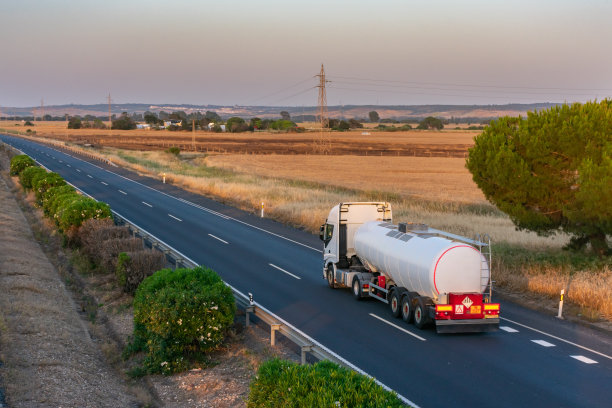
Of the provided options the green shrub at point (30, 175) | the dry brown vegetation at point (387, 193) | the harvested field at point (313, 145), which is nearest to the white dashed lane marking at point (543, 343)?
the dry brown vegetation at point (387, 193)

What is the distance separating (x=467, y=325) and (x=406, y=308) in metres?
1.66

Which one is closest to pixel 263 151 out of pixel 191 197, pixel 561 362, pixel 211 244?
pixel 191 197

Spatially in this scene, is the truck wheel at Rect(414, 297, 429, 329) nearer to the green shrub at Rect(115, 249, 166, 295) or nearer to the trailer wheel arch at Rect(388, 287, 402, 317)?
the trailer wheel arch at Rect(388, 287, 402, 317)

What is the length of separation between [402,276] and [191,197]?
31980 mm

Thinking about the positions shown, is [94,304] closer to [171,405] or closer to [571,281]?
[171,405]

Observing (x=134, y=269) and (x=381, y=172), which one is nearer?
(x=134, y=269)

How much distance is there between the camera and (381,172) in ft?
222

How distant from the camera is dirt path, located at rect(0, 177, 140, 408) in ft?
35.5

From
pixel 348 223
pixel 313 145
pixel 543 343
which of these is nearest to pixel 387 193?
pixel 348 223

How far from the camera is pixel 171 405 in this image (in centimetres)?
1086

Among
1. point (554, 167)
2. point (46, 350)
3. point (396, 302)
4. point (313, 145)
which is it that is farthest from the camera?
point (313, 145)

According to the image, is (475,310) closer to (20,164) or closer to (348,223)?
(348,223)

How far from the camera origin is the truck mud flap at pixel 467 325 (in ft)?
47.9

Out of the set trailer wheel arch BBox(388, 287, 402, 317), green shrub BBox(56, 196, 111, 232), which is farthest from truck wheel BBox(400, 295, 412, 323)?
green shrub BBox(56, 196, 111, 232)
